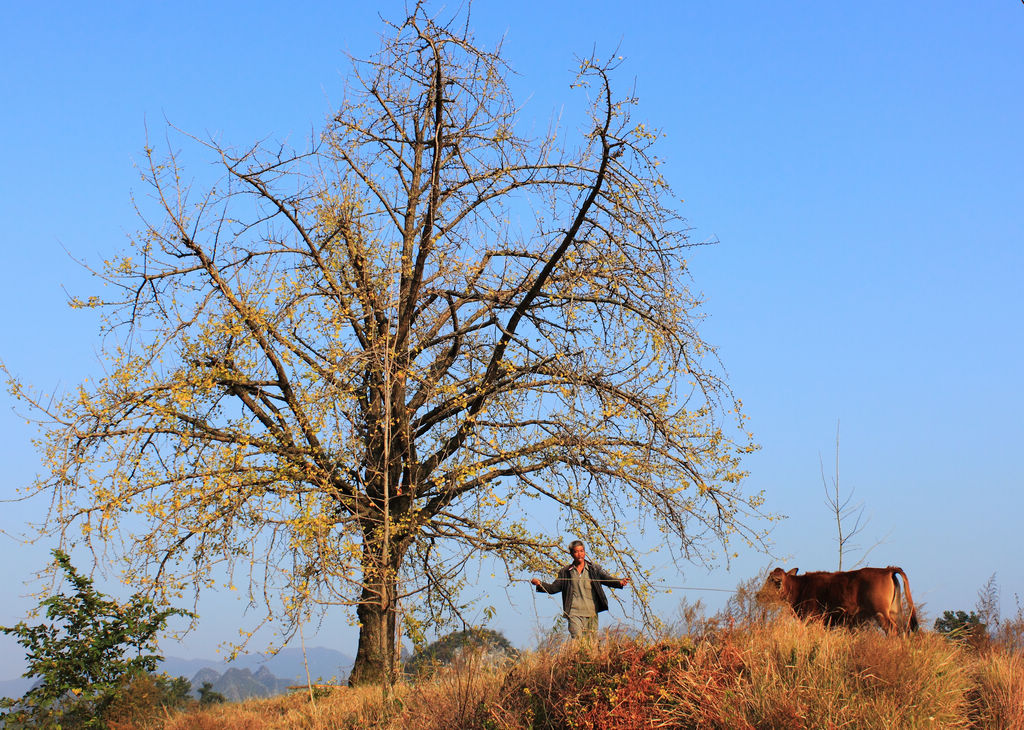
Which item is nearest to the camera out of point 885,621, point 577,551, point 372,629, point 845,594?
point 885,621

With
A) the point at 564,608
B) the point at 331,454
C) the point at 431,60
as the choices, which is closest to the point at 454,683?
the point at 564,608

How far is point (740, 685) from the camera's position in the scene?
7.27 metres

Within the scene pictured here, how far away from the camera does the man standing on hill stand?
11594 millimetres

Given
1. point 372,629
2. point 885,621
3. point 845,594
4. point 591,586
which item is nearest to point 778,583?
point 845,594

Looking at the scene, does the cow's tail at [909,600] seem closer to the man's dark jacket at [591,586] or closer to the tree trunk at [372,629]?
the man's dark jacket at [591,586]

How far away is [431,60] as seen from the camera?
14.2 metres

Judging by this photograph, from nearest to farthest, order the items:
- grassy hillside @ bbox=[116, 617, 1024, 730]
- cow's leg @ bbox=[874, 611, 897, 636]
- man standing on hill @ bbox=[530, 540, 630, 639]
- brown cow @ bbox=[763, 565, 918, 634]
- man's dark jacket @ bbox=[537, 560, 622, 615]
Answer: grassy hillside @ bbox=[116, 617, 1024, 730], cow's leg @ bbox=[874, 611, 897, 636], brown cow @ bbox=[763, 565, 918, 634], man standing on hill @ bbox=[530, 540, 630, 639], man's dark jacket @ bbox=[537, 560, 622, 615]

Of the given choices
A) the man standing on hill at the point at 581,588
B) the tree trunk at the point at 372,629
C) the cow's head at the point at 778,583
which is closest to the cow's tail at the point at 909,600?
the cow's head at the point at 778,583

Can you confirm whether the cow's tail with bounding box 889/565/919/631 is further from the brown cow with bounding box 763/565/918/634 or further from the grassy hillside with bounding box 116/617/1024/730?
the grassy hillside with bounding box 116/617/1024/730

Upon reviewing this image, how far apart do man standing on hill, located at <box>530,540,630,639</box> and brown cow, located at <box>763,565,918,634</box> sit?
7.80 feet

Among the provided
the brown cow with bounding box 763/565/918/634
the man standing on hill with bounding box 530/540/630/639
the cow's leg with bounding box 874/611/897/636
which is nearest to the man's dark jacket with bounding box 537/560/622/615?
the man standing on hill with bounding box 530/540/630/639

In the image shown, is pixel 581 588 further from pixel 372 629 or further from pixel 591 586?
pixel 372 629

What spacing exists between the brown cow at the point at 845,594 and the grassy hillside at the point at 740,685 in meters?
0.64

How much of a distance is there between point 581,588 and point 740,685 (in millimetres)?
4604
